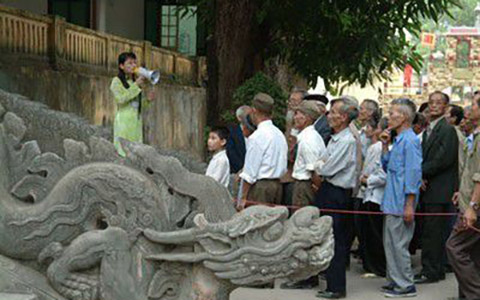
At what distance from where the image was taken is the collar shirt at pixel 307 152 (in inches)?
333

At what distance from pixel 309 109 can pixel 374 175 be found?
1.07 m

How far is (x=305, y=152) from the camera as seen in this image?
8.47 m

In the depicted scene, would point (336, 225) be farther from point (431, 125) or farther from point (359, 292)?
point (431, 125)

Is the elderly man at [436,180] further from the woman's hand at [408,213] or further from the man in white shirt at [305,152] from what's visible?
the man in white shirt at [305,152]

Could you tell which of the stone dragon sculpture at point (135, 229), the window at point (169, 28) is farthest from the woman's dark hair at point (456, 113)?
the window at point (169, 28)

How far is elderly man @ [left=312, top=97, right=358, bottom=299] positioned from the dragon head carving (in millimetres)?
1918

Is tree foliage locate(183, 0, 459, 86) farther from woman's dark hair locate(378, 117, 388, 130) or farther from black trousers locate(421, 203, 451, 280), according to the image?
black trousers locate(421, 203, 451, 280)

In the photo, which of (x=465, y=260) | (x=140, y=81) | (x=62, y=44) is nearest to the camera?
(x=465, y=260)

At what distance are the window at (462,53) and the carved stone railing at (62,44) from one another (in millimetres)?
35897

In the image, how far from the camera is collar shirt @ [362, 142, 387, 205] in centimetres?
910

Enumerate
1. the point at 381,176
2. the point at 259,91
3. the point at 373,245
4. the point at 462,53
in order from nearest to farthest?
the point at 381,176, the point at 373,245, the point at 259,91, the point at 462,53

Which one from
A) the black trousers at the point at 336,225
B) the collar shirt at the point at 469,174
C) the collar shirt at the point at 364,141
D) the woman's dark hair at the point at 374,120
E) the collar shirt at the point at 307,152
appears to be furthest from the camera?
the woman's dark hair at the point at 374,120

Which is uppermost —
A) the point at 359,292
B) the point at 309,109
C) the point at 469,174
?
the point at 309,109

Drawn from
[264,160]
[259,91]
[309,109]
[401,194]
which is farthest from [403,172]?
[259,91]
